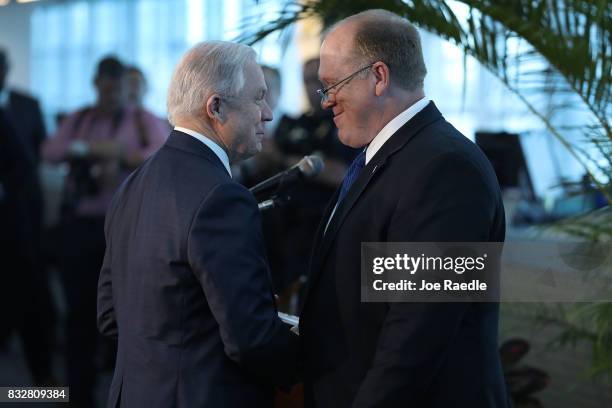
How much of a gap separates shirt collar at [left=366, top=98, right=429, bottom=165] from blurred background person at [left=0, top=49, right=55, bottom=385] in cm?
316

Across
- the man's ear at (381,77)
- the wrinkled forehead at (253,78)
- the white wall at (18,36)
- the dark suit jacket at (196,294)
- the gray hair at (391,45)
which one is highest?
the gray hair at (391,45)

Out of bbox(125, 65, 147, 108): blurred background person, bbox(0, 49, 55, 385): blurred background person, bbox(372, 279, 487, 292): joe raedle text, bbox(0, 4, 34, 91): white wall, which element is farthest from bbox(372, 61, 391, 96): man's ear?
bbox(0, 4, 34, 91): white wall

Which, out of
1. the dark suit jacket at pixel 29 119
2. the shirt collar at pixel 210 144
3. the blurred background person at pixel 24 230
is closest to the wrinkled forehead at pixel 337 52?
the shirt collar at pixel 210 144

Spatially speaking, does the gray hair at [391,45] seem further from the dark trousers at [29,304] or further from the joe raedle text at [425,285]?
the dark trousers at [29,304]

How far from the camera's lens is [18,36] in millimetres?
14758

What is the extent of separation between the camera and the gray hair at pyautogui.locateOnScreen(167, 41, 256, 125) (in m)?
1.83

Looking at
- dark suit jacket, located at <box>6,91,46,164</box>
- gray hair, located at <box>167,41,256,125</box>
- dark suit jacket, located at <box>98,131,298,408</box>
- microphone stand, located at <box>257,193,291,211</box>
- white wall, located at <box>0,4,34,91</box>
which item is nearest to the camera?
dark suit jacket, located at <box>98,131,298,408</box>

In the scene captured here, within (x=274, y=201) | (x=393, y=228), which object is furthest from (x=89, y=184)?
(x=393, y=228)

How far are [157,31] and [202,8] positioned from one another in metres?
1.10

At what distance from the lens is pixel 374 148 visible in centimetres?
183

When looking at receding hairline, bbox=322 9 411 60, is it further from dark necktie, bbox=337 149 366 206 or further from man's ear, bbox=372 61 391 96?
dark necktie, bbox=337 149 366 206

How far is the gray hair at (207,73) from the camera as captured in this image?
183 cm

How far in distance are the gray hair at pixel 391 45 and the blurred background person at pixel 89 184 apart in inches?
98.3

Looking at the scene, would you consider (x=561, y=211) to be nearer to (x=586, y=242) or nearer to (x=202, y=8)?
(x=586, y=242)
